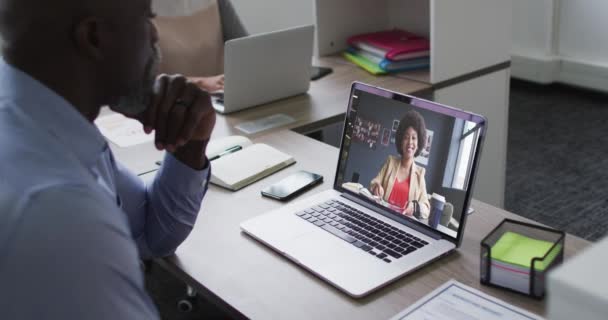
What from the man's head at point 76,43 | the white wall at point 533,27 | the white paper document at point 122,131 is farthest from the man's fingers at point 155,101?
the white wall at point 533,27

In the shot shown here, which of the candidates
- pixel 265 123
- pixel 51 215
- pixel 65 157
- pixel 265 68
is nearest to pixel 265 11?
pixel 265 68

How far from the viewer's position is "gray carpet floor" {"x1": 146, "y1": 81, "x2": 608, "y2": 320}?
8.29 ft

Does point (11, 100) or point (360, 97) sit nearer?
point (11, 100)

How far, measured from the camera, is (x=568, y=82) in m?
4.16

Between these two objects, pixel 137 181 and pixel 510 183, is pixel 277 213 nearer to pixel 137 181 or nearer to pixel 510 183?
pixel 137 181

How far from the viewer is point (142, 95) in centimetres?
114

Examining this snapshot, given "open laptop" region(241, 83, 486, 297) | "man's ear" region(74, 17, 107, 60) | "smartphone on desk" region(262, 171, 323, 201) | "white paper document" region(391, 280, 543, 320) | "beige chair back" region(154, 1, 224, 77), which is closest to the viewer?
"man's ear" region(74, 17, 107, 60)

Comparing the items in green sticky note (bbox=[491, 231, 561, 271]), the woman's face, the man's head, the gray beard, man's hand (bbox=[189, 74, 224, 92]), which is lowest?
green sticky note (bbox=[491, 231, 561, 271])

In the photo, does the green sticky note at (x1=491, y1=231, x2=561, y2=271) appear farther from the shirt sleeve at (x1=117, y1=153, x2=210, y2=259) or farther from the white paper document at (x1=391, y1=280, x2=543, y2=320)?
the shirt sleeve at (x1=117, y1=153, x2=210, y2=259)

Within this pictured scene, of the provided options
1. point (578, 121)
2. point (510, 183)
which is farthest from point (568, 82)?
point (510, 183)

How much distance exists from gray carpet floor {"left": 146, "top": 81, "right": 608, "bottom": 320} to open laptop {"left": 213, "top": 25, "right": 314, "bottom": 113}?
709 mm

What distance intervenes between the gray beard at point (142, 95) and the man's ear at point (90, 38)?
0.45 ft

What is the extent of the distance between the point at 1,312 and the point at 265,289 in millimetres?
461

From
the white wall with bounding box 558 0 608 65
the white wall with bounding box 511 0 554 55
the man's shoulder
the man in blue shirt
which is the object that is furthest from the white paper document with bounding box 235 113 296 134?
the white wall with bounding box 558 0 608 65
